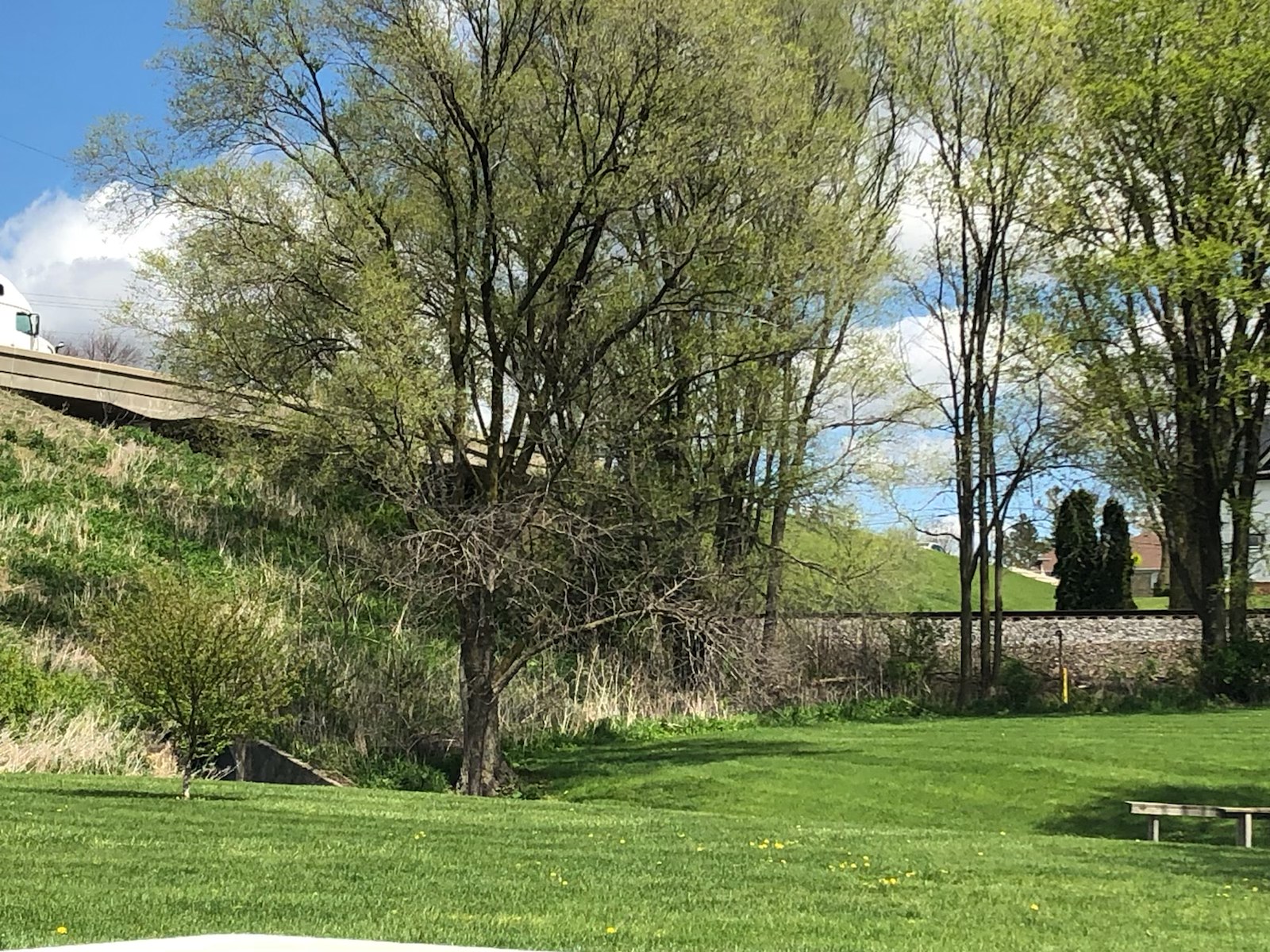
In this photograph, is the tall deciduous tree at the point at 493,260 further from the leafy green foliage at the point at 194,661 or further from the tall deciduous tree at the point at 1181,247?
the tall deciduous tree at the point at 1181,247

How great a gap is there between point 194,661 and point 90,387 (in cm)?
2195

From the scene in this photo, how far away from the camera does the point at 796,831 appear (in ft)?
42.0

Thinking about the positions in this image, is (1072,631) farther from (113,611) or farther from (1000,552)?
(113,611)

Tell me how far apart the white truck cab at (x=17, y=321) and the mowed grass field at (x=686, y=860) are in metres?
32.8

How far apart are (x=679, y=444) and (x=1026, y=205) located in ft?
35.9

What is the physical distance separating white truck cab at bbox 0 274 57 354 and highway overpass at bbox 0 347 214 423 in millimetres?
12804

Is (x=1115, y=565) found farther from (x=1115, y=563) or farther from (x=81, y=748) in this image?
(x=81, y=748)

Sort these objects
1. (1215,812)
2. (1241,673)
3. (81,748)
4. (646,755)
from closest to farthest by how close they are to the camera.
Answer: (1215,812), (81,748), (646,755), (1241,673)

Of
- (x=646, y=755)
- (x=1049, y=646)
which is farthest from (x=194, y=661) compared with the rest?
(x=1049, y=646)

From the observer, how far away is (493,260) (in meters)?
19.4

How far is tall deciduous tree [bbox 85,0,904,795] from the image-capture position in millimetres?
17797

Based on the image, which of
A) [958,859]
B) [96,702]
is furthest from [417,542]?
[958,859]

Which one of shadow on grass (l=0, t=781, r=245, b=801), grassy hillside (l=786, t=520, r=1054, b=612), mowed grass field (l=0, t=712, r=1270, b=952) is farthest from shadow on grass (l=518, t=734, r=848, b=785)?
shadow on grass (l=0, t=781, r=245, b=801)

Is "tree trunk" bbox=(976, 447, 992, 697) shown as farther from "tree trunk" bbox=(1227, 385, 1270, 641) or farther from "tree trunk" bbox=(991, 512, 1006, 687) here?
"tree trunk" bbox=(1227, 385, 1270, 641)
